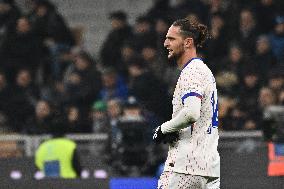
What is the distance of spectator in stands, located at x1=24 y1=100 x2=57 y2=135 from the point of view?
11406 millimetres

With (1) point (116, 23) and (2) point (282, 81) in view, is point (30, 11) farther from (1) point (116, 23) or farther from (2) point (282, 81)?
(2) point (282, 81)

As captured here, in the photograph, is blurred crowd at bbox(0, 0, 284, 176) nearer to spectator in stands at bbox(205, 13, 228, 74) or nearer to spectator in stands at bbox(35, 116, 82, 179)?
spectator in stands at bbox(205, 13, 228, 74)

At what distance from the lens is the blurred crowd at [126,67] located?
11.6m

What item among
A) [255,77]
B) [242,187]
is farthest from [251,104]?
[242,187]

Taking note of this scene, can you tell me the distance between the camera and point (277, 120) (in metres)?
10.5

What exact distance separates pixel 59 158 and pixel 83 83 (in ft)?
7.57

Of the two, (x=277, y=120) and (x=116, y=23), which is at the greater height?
(x=116, y=23)

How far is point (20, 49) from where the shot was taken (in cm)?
1286

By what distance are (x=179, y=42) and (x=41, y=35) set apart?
7640mm

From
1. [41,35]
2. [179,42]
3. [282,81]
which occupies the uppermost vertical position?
[41,35]

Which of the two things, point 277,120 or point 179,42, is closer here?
point 179,42

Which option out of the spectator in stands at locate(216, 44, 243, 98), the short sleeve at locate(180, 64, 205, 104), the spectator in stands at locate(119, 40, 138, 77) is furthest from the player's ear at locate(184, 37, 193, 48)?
the spectator in stands at locate(119, 40, 138, 77)

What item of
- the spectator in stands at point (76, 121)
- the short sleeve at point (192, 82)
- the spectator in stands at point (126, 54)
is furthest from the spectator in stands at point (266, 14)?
the short sleeve at point (192, 82)

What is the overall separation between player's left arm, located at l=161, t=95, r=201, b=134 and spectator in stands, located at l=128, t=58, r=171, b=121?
5778 mm
